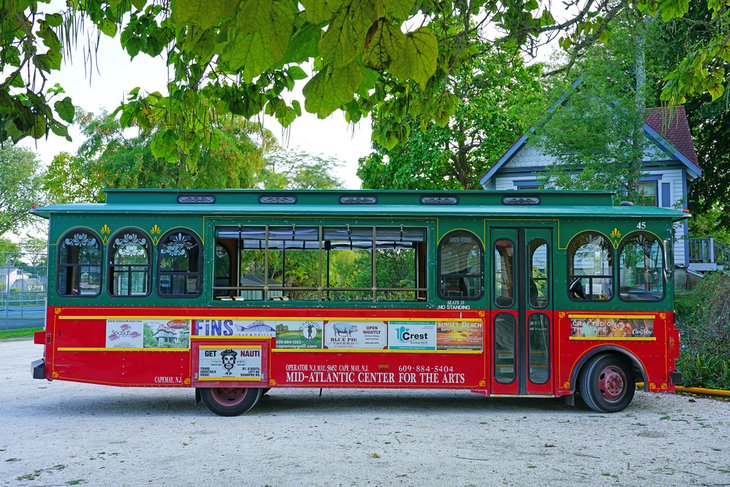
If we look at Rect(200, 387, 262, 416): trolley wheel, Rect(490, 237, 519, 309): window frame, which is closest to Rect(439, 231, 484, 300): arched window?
Rect(490, 237, 519, 309): window frame

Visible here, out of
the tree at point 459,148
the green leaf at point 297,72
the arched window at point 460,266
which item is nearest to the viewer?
the green leaf at point 297,72

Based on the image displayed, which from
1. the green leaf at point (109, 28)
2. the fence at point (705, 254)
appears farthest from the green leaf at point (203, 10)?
the fence at point (705, 254)

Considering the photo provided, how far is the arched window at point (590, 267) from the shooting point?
9688mm

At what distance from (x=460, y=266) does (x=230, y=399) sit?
392cm

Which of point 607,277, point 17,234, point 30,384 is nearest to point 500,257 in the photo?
point 607,277

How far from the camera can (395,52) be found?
7.55 ft

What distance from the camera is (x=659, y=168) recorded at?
2217 centimetres

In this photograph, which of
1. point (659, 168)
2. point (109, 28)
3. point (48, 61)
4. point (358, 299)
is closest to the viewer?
point (48, 61)

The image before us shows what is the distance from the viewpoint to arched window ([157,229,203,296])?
964 cm

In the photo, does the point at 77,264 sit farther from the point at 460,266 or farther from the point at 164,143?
the point at 460,266

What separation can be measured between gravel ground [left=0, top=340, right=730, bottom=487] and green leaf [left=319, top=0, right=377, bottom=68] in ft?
15.2

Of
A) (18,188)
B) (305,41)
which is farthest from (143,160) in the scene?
(18,188)

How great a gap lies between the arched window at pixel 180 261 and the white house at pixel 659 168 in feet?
37.4

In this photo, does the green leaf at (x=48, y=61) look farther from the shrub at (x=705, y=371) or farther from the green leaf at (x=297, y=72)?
the shrub at (x=705, y=371)
